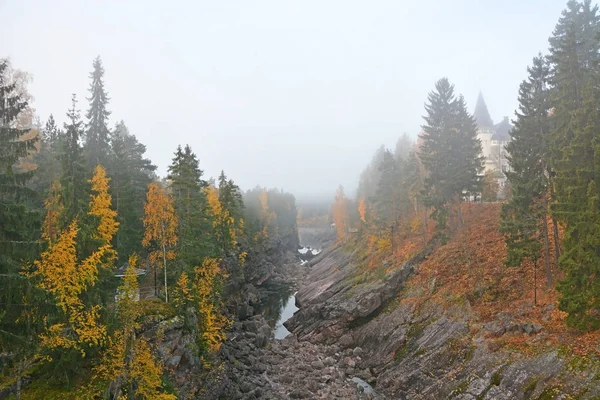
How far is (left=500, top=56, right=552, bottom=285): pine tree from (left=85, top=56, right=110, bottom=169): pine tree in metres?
41.9

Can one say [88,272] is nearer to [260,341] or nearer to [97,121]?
[260,341]

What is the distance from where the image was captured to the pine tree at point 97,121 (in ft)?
140

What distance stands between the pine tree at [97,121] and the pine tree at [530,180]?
41860 millimetres

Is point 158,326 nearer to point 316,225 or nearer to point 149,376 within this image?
point 149,376

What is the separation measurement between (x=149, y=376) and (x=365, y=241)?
162 feet

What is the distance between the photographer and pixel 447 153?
1636 inches

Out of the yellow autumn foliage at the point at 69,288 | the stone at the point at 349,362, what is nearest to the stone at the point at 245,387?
the stone at the point at 349,362

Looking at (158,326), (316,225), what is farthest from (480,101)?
(316,225)

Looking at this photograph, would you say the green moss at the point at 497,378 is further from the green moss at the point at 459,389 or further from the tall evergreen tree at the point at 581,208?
the tall evergreen tree at the point at 581,208

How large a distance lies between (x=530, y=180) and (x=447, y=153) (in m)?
15.7

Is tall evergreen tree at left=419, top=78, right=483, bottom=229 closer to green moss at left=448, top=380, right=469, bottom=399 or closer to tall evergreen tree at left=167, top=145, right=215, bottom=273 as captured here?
green moss at left=448, top=380, right=469, bottom=399

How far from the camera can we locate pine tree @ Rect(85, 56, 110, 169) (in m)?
42.5

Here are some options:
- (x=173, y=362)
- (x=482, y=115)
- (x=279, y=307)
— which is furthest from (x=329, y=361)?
(x=482, y=115)

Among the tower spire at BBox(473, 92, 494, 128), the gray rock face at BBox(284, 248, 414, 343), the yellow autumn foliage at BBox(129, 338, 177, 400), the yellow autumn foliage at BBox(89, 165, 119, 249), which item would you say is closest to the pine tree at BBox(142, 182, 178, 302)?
the yellow autumn foliage at BBox(89, 165, 119, 249)
